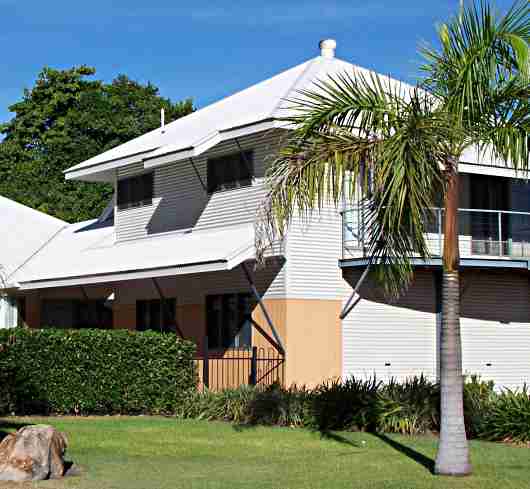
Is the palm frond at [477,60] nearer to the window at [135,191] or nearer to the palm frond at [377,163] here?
the palm frond at [377,163]

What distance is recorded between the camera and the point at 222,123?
2544cm

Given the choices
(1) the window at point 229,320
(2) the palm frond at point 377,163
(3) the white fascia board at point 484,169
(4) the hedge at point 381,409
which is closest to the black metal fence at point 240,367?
(1) the window at point 229,320

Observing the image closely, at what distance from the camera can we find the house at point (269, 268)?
75.2 feet

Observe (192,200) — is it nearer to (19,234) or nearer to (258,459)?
(19,234)

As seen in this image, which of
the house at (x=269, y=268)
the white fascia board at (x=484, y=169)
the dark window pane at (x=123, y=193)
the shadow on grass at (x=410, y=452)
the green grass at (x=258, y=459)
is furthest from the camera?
the dark window pane at (x=123, y=193)

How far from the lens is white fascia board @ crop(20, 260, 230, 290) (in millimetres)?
21697

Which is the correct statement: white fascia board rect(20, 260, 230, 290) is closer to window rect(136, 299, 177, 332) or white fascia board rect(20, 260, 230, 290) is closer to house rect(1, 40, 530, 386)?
house rect(1, 40, 530, 386)

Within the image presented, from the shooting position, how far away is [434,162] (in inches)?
507

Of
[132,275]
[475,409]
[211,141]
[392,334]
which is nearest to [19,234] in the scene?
[132,275]

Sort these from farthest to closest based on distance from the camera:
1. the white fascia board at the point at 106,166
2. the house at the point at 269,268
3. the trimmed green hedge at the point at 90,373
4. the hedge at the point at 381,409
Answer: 1. the white fascia board at the point at 106,166
2. the house at the point at 269,268
3. the trimmed green hedge at the point at 90,373
4. the hedge at the point at 381,409

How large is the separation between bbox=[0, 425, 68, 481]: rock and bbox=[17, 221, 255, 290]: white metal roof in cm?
896

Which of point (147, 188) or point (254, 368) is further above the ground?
point (147, 188)

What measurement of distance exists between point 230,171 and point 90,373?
6.33 meters

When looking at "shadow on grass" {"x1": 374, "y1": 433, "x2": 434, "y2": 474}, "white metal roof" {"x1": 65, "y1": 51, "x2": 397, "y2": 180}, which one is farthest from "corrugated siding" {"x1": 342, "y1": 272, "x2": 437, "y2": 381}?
"shadow on grass" {"x1": 374, "y1": 433, "x2": 434, "y2": 474}
